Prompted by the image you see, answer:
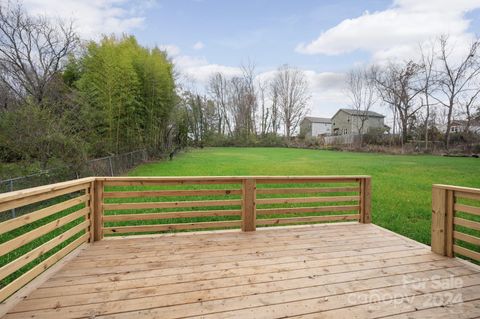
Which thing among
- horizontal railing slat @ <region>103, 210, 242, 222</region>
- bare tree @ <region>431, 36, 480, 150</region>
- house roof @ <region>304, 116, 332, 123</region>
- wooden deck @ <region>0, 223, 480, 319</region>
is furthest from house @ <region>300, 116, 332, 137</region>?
wooden deck @ <region>0, 223, 480, 319</region>

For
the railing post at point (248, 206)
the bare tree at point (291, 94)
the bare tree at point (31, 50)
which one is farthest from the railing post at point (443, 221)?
the bare tree at point (291, 94)

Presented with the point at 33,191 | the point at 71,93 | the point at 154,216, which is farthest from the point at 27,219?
the point at 71,93

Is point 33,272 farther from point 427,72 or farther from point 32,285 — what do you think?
point 427,72

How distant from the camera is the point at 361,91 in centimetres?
2872

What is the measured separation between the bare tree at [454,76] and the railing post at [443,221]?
73.9ft

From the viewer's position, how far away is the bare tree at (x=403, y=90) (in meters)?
22.0

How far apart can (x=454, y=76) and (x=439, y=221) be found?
24.1 meters

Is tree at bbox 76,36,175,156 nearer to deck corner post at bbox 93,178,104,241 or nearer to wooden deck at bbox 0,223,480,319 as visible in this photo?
deck corner post at bbox 93,178,104,241

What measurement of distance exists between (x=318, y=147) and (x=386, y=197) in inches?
866

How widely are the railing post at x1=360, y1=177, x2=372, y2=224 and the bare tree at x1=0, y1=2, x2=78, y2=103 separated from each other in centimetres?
1173

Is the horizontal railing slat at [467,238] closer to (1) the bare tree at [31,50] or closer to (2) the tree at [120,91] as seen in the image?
(2) the tree at [120,91]

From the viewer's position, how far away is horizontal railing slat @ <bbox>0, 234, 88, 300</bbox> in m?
1.71

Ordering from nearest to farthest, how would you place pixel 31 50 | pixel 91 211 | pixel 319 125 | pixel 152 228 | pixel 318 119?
pixel 91 211
pixel 152 228
pixel 31 50
pixel 319 125
pixel 318 119

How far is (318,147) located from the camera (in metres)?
26.9
